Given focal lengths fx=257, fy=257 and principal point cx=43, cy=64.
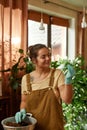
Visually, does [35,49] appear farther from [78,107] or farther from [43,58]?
[78,107]

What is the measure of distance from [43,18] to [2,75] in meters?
1.80

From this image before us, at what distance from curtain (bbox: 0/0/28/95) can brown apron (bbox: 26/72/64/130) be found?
0.86 meters

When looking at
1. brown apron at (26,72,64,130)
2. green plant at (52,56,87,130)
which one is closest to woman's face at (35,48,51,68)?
brown apron at (26,72,64,130)

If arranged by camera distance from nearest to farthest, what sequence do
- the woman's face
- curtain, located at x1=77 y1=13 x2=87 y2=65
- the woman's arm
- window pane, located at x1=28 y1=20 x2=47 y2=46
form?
1. the woman's arm
2. the woman's face
3. window pane, located at x1=28 y1=20 x2=47 y2=46
4. curtain, located at x1=77 y1=13 x2=87 y2=65

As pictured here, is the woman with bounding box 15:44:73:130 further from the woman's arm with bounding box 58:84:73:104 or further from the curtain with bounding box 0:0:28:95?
the curtain with bounding box 0:0:28:95

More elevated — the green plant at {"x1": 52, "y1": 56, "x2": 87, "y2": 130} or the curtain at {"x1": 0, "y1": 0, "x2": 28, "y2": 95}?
the curtain at {"x1": 0, "y1": 0, "x2": 28, "y2": 95}

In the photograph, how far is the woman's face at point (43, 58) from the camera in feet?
6.31

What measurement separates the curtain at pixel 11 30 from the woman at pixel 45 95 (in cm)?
80

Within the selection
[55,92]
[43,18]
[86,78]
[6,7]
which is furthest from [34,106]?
[43,18]

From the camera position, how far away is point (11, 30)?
2828 millimetres

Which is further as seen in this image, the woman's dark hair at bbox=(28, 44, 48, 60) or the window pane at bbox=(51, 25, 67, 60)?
the window pane at bbox=(51, 25, 67, 60)

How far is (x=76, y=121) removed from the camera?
3.75 meters

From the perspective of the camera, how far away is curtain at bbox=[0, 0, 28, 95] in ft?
8.98

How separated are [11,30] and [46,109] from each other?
1229 mm
